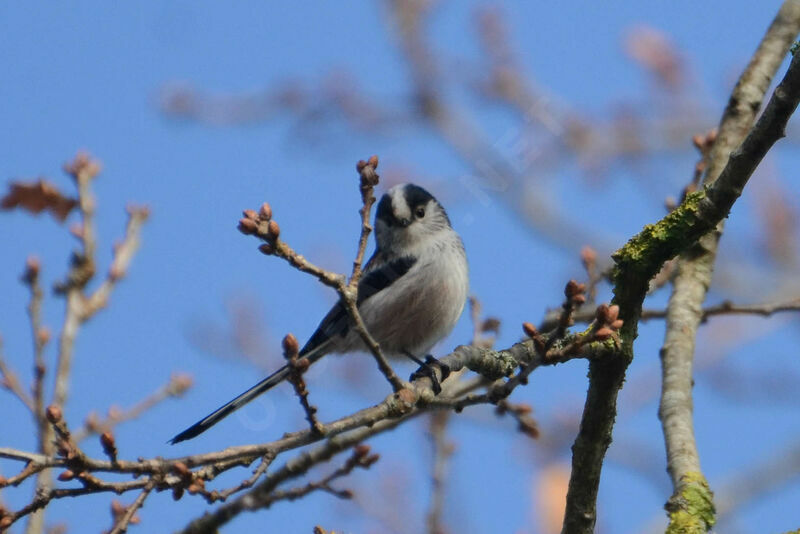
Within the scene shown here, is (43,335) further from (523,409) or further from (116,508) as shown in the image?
(523,409)

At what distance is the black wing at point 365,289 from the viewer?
14.9ft

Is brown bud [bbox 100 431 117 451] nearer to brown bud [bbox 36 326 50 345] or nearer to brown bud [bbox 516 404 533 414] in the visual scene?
brown bud [bbox 36 326 50 345]

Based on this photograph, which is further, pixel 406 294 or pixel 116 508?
pixel 406 294

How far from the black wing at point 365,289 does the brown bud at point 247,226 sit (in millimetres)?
2069

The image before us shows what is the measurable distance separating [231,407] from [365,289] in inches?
58.3

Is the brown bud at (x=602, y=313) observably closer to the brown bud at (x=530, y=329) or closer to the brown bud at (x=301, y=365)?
the brown bud at (x=530, y=329)

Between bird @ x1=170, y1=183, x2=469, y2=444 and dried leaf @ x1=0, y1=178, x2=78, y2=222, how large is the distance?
1.23 meters

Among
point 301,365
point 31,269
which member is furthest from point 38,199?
point 301,365

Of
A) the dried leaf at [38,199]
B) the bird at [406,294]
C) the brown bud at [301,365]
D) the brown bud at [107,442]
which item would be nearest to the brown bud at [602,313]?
the brown bud at [301,365]

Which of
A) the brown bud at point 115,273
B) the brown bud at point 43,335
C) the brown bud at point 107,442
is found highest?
the brown bud at point 115,273

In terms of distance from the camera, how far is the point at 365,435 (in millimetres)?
3432

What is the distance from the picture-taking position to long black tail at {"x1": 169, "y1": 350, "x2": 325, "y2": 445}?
129 inches

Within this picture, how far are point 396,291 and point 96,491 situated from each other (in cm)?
258

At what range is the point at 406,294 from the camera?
470 cm
